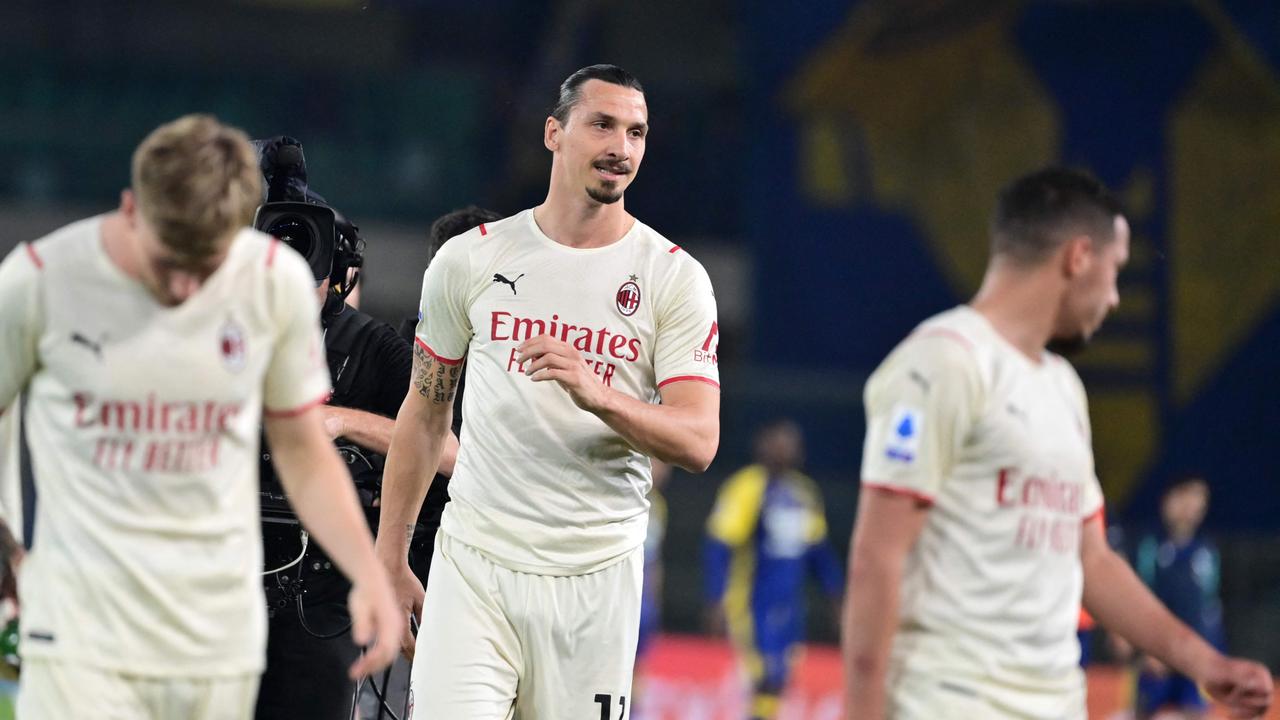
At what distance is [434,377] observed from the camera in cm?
525

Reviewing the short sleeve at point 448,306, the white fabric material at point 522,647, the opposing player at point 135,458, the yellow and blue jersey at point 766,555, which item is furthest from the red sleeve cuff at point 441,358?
the yellow and blue jersey at point 766,555

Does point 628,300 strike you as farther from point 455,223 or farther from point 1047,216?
point 1047,216

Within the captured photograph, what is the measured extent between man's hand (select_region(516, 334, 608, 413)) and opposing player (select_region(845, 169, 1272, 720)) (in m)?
1.04

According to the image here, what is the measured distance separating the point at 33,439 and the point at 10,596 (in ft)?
1.15

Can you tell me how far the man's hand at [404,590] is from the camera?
532cm

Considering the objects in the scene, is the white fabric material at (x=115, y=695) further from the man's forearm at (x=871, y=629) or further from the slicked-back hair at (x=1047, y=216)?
the slicked-back hair at (x=1047, y=216)

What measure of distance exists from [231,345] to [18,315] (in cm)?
42

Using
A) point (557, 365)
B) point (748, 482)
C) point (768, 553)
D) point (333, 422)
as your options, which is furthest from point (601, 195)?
point (748, 482)

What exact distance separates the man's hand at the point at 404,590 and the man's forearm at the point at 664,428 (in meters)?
0.91

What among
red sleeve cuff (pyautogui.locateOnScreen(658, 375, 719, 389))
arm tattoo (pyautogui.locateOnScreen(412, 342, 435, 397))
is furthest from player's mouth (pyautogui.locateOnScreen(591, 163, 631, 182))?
arm tattoo (pyautogui.locateOnScreen(412, 342, 435, 397))

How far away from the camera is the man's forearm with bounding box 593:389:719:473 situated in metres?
4.70

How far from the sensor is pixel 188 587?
3.54m

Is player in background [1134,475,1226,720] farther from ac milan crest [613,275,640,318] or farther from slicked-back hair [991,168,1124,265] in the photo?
slicked-back hair [991,168,1124,265]

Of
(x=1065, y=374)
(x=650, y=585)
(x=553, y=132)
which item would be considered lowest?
(x=650, y=585)
